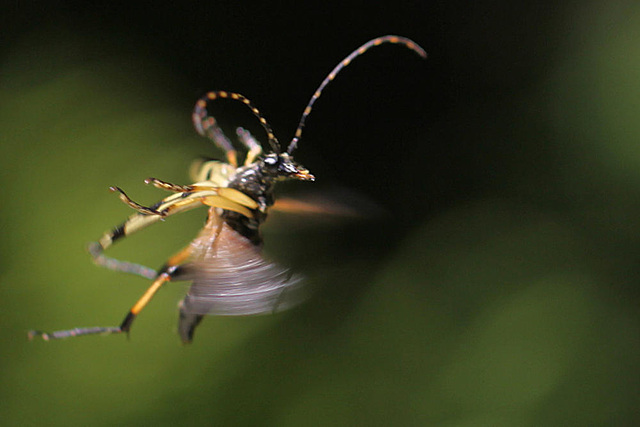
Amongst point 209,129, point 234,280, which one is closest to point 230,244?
point 234,280

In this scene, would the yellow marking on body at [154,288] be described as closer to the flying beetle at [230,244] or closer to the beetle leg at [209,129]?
the flying beetle at [230,244]

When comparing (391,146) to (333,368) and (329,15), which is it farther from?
(333,368)

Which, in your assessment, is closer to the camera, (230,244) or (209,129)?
(230,244)

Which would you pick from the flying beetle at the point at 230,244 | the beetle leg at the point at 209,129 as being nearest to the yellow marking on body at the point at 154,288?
the flying beetle at the point at 230,244

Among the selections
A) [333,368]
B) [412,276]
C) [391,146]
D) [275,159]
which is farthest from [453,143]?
[275,159]

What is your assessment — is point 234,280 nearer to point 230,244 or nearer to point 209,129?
point 230,244

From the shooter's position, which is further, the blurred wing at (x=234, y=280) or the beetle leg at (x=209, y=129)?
the beetle leg at (x=209, y=129)

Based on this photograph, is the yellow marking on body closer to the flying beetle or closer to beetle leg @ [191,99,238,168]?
the flying beetle

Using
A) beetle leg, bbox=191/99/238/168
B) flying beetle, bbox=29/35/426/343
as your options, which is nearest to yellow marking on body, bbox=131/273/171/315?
flying beetle, bbox=29/35/426/343
